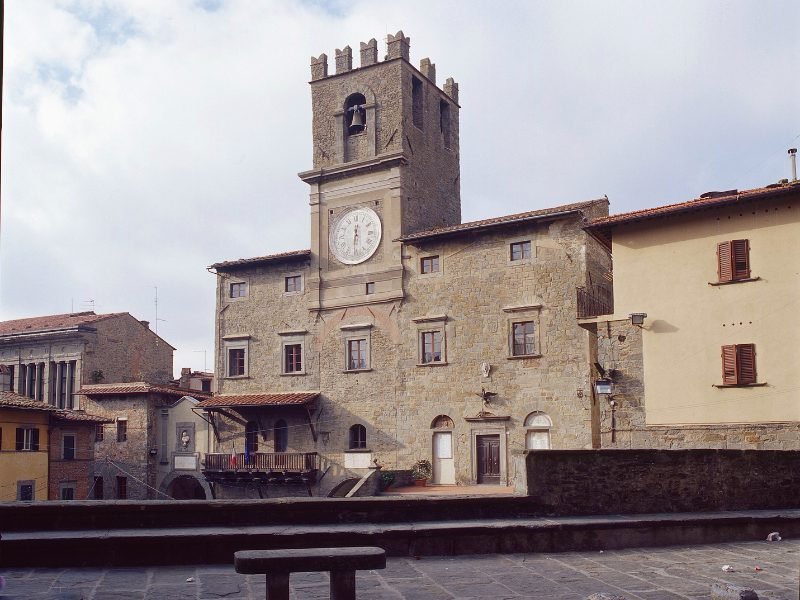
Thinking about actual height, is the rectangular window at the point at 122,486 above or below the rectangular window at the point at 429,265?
below

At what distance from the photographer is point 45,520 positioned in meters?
9.89

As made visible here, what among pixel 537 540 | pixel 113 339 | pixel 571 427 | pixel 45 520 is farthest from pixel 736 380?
pixel 113 339

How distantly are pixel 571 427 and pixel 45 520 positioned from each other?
21.1 m

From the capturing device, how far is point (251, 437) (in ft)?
115

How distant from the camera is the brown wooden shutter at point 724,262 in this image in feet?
70.5

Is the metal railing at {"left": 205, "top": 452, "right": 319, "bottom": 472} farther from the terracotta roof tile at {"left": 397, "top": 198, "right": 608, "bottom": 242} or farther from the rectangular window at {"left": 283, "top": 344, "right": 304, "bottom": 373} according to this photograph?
the terracotta roof tile at {"left": 397, "top": 198, "right": 608, "bottom": 242}

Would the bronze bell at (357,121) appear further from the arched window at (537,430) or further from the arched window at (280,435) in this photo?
the arched window at (537,430)

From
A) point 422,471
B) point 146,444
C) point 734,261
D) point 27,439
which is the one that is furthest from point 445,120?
point 27,439

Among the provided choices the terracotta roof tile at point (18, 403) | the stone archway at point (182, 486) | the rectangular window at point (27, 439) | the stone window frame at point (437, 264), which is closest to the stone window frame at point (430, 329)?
the stone window frame at point (437, 264)

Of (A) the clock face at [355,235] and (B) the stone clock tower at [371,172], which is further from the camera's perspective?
(A) the clock face at [355,235]

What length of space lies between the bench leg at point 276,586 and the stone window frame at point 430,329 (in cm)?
2468

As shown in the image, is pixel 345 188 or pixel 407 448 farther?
pixel 345 188

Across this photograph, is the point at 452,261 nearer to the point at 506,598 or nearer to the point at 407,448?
the point at 407,448

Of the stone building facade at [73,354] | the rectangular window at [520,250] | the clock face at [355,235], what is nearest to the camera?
the rectangular window at [520,250]
